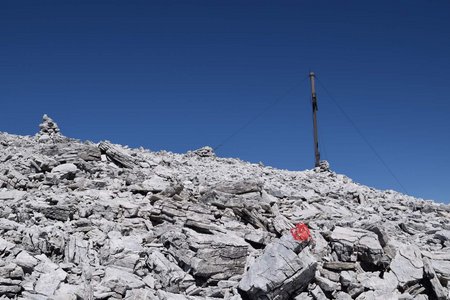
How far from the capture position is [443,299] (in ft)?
36.7

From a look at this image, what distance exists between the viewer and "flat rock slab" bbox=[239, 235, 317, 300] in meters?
9.84

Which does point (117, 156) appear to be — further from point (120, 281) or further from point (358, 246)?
point (358, 246)

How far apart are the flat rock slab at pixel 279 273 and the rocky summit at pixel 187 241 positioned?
0.10 feet

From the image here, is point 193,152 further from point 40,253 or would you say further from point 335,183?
point 40,253

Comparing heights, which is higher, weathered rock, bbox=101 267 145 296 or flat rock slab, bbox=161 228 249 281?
flat rock slab, bbox=161 228 249 281

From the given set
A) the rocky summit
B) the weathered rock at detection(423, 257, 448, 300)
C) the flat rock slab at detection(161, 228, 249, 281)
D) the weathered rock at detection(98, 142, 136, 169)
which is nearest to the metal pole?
the rocky summit

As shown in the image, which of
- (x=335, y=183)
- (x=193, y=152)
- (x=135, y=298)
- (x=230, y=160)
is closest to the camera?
(x=135, y=298)

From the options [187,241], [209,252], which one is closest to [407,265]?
[209,252]

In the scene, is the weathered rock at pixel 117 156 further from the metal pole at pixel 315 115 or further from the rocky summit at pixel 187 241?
the metal pole at pixel 315 115

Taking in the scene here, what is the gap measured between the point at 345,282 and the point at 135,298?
634cm

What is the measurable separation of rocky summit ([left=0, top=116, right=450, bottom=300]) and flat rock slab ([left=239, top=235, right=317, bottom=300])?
3 centimetres

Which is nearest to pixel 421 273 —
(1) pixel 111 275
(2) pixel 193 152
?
(1) pixel 111 275

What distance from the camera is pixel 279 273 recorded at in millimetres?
10055

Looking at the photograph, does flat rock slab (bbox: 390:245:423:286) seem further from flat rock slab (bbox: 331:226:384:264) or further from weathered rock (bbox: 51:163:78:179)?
weathered rock (bbox: 51:163:78:179)
